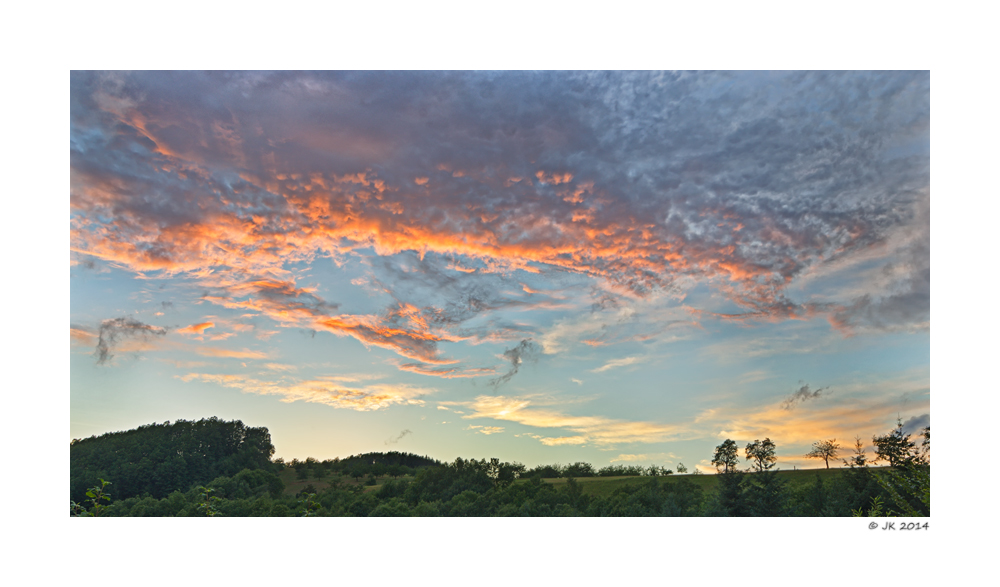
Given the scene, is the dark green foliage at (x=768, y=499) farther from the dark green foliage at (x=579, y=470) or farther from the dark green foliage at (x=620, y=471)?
the dark green foliage at (x=579, y=470)

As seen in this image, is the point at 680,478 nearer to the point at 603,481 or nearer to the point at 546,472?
the point at 603,481

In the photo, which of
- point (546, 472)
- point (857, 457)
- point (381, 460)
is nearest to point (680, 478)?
point (546, 472)

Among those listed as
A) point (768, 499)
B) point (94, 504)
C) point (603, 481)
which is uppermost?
point (603, 481)

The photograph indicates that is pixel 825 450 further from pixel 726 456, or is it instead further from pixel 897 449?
pixel 726 456

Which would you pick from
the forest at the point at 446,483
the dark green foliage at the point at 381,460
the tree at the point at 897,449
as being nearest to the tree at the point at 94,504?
the forest at the point at 446,483

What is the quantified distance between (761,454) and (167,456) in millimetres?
7763

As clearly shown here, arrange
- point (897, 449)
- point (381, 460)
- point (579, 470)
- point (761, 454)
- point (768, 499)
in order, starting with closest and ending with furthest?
point (768, 499) < point (897, 449) < point (761, 454) < point (579, 470) < point (381, 460)

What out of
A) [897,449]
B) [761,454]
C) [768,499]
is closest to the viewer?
[768,499]

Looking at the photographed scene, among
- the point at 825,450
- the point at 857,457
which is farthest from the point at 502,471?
the point at 857,457

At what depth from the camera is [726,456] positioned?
6.22 m

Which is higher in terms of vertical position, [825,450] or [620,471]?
[825,450]

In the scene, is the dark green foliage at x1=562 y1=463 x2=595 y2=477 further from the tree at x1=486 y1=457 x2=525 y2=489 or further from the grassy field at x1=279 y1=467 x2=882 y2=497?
the tree at x1=486 y1=457 x2=525 y2=489

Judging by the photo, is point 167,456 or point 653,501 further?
point 167,456
